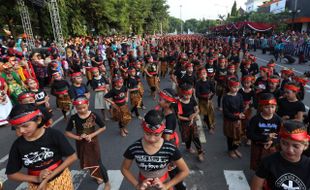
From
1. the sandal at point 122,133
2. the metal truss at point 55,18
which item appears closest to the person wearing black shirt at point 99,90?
the sandal at point 122,133

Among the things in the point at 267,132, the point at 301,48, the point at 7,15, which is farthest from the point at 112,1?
the point at 267,132

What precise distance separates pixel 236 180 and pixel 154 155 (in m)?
2.71

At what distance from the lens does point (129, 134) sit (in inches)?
285

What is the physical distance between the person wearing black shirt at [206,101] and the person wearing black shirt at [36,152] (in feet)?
15.4

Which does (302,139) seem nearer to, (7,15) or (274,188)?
(274,188)

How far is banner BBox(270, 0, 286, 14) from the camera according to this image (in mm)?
46812

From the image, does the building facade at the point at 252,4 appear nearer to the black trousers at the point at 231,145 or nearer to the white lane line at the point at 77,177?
the black trousers at the point at 231,145

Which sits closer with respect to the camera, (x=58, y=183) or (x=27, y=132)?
(x=27, y=132)

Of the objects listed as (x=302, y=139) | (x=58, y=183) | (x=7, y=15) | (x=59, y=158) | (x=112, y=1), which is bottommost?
(x=58, y=183)

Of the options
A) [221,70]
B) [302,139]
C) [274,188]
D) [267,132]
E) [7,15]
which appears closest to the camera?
[302,139]

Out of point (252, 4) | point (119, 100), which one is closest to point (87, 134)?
Result: point (119, 100)

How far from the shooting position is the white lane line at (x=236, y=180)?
464 centimetres

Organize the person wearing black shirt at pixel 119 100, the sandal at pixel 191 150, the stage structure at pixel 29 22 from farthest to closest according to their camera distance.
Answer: the stage structure at pixel 29 22
the person wearing black shirt at pixel 119 100
the sandal at pixel 191 150

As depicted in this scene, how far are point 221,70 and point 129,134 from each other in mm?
4422
